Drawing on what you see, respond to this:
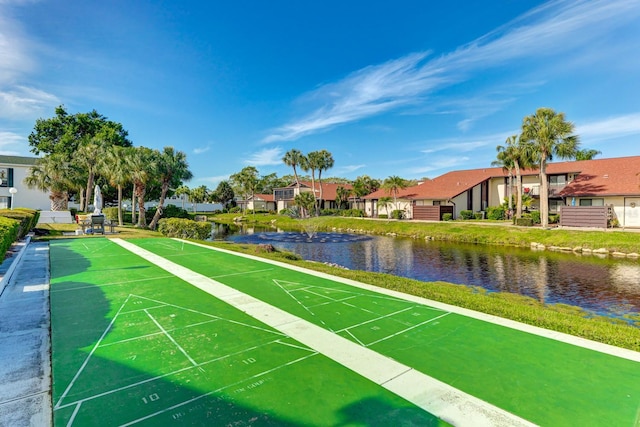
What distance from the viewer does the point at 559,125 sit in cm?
2706

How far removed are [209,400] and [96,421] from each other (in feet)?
3.66

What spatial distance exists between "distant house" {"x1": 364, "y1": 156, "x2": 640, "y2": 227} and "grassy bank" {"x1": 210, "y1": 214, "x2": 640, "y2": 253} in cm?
593

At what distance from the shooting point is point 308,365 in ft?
15.4

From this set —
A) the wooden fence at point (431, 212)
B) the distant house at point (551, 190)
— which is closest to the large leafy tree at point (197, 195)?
the distant house at point (551, 190)

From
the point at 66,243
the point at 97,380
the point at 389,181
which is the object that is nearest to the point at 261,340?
the point at 97,380

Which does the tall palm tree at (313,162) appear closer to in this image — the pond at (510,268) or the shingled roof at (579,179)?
the shingled roof at (579,179)

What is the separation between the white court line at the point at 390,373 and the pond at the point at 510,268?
8943mm

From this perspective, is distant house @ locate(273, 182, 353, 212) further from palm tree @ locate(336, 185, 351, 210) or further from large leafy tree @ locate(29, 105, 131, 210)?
large leafy tree @ locate(29, 105, 131, 210)

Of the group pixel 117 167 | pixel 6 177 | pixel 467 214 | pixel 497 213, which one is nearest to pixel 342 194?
pixel 467 214

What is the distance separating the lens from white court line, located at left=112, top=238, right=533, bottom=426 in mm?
3623

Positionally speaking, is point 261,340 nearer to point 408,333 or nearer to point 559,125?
point 408,333

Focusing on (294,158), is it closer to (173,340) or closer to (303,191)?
(303,191)

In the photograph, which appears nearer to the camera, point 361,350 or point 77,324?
point 361,350

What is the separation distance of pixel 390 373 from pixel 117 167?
3107 centimetres
